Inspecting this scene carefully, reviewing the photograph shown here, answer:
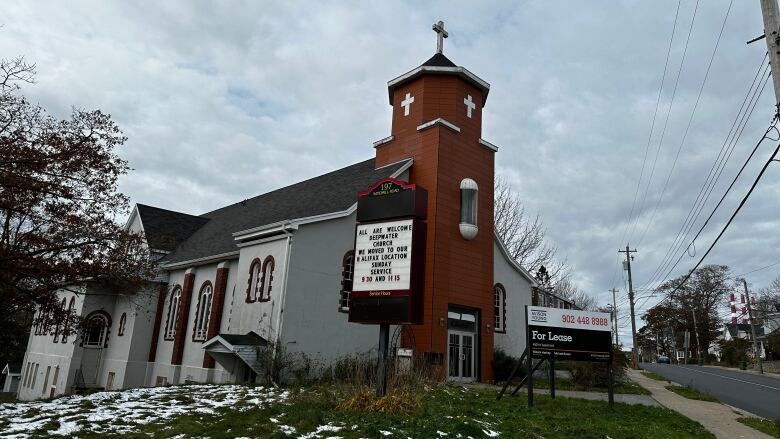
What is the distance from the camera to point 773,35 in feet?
35.0

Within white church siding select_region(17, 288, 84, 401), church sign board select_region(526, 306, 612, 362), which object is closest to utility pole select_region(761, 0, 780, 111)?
church sign board select_region(526, 306, 612, 362)

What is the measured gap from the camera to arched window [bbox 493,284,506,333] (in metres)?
25.0

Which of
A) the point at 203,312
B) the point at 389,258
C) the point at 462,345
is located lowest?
the point at 462,345

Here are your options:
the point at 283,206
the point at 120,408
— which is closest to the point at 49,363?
the point at 283,206

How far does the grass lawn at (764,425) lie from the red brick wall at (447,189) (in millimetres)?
9538

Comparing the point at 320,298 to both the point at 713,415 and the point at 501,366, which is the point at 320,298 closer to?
the point at 501,366

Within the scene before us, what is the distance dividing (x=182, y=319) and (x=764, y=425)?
72.6 feet

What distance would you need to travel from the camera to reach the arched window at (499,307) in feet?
81.9

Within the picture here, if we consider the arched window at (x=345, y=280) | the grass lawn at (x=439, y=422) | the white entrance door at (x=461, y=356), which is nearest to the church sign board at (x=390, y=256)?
the grass lawn at (x=439, y=422)

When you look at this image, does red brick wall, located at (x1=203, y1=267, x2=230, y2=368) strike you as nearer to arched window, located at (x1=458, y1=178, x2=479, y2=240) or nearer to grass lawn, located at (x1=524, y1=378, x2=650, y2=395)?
arched window, located at (x1=458, y1=178, x2=479, y2=240)

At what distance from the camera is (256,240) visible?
21.4 m

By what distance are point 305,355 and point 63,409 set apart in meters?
7.64

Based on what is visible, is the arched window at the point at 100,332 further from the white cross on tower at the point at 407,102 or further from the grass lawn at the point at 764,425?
the grass lawn at the point at 764,425

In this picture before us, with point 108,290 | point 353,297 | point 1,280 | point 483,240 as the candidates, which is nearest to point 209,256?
point 108,290
